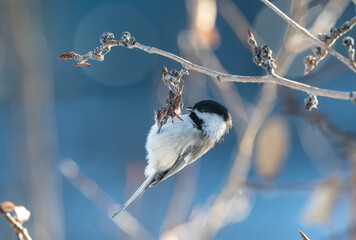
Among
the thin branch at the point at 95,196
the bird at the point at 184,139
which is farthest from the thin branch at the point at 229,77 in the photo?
the thin branch at the point at 95,196

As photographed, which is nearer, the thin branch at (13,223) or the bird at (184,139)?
the thin branch at (13,223)

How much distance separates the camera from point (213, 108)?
1.46 m

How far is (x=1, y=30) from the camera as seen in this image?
2.78 metres

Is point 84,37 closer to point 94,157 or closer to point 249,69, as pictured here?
point 94,157

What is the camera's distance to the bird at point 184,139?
1435mm

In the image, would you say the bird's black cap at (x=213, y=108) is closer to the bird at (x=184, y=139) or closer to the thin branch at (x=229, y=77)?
the bird at (x=184, y=139)

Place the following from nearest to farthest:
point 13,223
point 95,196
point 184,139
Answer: point 13,223, point 184,139, point 95,196

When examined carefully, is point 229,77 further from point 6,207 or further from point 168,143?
point 168,143

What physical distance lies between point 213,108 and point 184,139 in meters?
0.14

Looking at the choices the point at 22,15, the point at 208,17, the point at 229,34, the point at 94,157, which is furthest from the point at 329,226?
the point at 94,157

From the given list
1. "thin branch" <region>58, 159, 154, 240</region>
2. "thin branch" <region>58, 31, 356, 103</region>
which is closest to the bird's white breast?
"thin branch" <region>58, 159, 154, 240</region>

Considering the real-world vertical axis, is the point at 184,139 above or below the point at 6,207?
above

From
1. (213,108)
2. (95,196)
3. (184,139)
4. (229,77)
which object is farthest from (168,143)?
(229,77)

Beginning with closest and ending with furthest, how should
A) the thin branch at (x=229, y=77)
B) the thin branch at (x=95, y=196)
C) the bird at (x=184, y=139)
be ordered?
1. the thin branch at (x=229, y=77)
2. the bird at (x=184, y=139)
3. the thin branch at (x=95, y=196)
